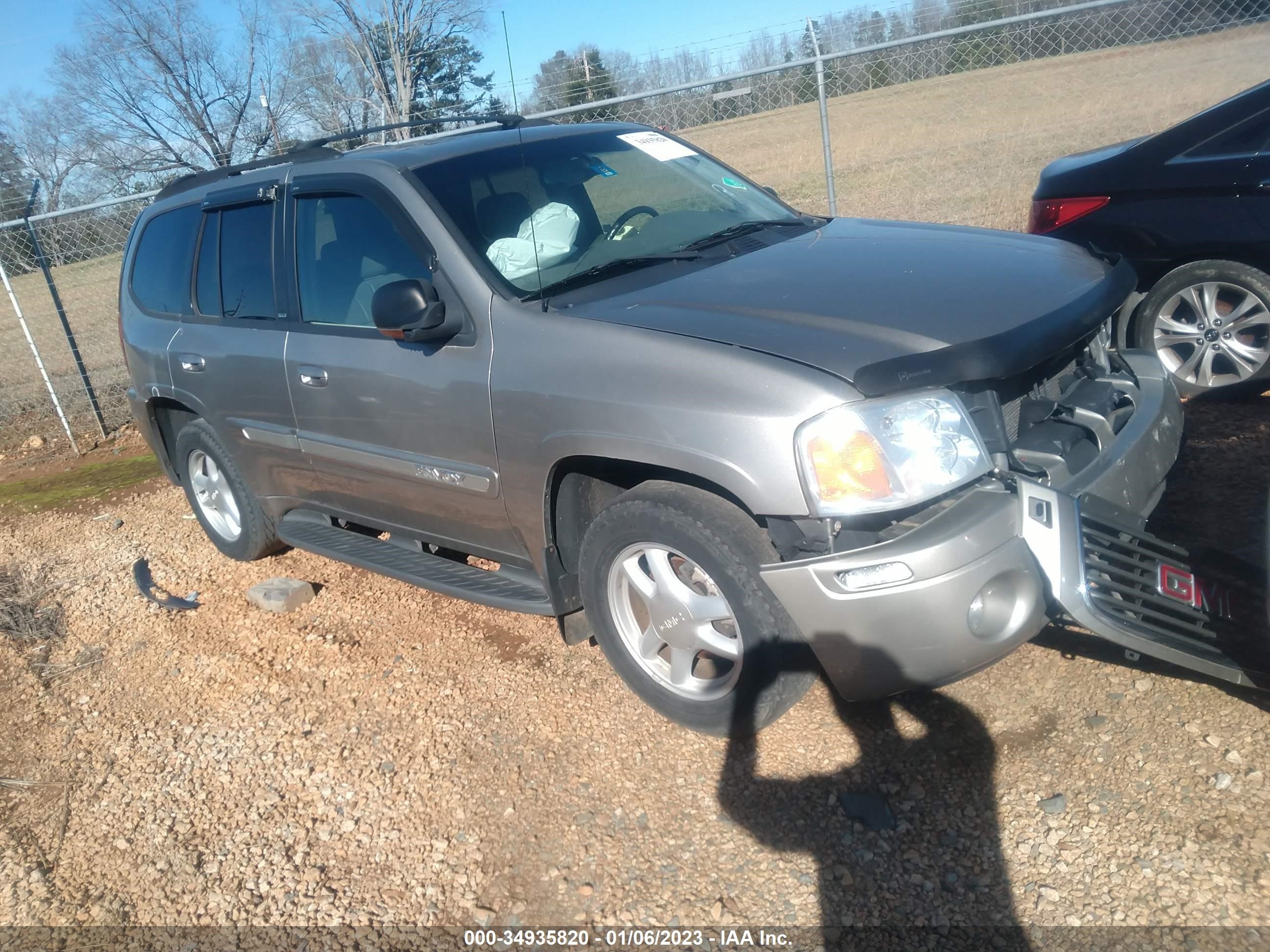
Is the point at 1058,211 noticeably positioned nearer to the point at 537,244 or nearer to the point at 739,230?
the point at 739,230

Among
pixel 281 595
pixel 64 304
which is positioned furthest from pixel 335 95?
pixel 281 595

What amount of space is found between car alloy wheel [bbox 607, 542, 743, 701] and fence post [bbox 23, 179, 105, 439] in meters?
7.33

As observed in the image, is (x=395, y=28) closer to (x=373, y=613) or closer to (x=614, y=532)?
(x=373, y=613)

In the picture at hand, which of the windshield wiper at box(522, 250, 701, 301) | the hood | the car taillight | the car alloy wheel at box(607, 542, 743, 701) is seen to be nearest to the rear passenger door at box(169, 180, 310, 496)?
the windshield wiper at box(522, 250, 701, 301)

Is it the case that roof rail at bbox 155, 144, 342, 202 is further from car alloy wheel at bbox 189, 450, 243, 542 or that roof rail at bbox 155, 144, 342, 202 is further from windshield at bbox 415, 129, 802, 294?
car alloy wheel at bbox 189, 450, 243, 542

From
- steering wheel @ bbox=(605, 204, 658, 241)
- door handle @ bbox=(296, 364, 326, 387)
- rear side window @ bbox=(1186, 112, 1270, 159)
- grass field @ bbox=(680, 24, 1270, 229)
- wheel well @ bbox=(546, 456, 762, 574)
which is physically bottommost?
grass field @ bbox=(680, 24, 1270, 229)

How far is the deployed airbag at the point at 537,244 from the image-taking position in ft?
11.7

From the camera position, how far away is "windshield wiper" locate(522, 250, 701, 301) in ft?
11.5

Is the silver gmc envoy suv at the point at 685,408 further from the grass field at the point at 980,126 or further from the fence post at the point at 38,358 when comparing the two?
the grass field at the point at 980,126

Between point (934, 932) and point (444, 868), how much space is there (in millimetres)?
1385

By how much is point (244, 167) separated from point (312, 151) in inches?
20.6

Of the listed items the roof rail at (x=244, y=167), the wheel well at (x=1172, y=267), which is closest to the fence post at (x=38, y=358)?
the roof rail at (x=244, y=167)

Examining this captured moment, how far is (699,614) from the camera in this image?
10.2ft

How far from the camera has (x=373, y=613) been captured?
473 centimetres
